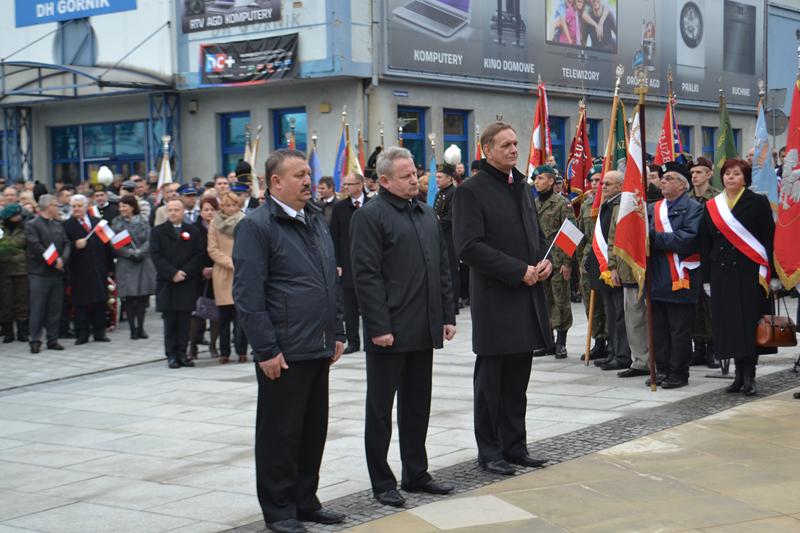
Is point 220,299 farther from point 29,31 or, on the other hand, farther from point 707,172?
point 29,31

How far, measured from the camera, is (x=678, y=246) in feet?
35.7

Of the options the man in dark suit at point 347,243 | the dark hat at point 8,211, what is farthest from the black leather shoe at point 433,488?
the dark hat at point 8,211

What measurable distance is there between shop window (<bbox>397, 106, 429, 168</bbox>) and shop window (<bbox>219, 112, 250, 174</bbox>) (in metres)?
3.75

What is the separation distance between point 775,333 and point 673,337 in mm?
1016

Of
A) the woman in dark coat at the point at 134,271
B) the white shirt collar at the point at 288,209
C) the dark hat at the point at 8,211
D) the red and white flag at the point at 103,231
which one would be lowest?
the woman in dark coat at the point at 134,271

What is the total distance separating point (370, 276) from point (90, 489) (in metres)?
2.34

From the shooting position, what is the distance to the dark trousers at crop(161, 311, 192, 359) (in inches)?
543

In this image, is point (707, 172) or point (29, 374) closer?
point (707, 172)

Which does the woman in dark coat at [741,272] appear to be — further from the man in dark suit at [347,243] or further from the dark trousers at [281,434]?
the man in dark suit at [347,243]

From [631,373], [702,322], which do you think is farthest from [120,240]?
[702,322]

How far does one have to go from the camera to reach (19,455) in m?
8.93

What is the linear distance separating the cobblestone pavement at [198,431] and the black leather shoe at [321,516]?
116mm

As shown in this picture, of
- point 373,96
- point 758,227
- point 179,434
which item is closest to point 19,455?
point 179,434

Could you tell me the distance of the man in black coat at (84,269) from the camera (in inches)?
633
